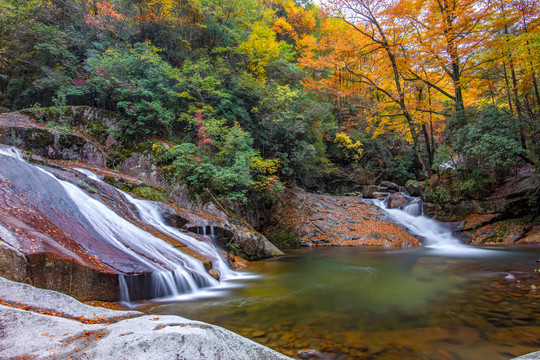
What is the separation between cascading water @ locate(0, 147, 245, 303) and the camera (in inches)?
164

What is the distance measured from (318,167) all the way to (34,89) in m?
14.8

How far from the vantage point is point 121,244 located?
→ 4723 mm

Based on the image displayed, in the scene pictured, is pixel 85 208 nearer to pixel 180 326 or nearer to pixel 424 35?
pixel 180 326

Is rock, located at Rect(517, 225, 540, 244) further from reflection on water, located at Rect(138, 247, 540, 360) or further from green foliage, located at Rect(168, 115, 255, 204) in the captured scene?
green foliage, located at Rect(168, 115, 255, 204)

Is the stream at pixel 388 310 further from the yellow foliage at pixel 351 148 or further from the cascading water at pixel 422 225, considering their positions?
the yellow foliage at pixel 351 148

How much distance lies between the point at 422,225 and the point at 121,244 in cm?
1246

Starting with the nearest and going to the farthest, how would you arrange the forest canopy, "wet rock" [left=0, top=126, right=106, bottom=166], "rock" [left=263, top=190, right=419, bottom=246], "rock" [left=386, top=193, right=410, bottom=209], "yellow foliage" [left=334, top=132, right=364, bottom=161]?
"wet rock" [left=0, top=126, right=106, bottom=166] < the forest canopy < "rock" [left=263, top=190, right=419, bottom=246] < "rock" [left=386, top=193, right=410, bottom=209] < "yellow foliage" [left=334, top=132, right=364, bottom=161]

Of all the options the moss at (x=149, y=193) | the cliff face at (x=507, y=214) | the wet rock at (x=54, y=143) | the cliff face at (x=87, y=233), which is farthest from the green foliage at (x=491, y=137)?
the wet rock at (x=54, y=143)

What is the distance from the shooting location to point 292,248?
37.1ft

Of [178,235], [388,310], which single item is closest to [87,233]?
[178,235]

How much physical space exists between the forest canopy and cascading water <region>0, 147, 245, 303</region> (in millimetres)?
3801

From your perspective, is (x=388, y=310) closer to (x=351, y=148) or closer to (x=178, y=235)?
(x=178, y=235)

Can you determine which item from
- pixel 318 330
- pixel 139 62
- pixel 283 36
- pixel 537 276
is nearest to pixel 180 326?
pixel 318 330

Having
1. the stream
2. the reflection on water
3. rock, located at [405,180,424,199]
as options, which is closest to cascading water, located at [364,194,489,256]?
rock, located at [405,180,424,199]
